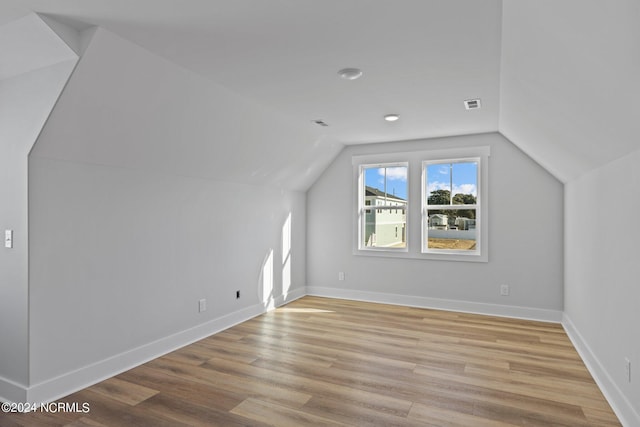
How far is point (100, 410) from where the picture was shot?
2.48 metres

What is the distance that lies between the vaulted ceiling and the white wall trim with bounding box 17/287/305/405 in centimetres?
215

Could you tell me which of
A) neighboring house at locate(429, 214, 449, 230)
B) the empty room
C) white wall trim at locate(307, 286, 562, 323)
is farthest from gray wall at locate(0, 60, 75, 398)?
neighboring house at locate(429, 214, 449, 230)

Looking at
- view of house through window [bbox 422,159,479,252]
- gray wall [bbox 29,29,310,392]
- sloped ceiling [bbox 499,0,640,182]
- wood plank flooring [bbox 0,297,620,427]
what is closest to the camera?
sloped ceiling [bbox 499,0,640,182]

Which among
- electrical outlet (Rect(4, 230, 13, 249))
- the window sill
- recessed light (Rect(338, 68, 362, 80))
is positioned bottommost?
the window sill

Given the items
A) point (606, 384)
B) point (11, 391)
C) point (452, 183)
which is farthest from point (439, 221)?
point (11, 391)

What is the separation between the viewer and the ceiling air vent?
11.6ft

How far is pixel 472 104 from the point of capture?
3646 millimetres

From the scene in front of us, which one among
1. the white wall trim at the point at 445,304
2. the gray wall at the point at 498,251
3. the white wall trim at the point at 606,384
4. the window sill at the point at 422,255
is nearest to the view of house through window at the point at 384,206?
the window sill at the point at 422,255

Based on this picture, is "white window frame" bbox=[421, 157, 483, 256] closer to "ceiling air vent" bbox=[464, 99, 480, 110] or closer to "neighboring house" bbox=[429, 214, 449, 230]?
"neighboring house" bbox=[429, 214, 449, 230]

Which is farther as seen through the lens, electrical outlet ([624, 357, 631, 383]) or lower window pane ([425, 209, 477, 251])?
lower window pane ([425, 209, 477, 251])

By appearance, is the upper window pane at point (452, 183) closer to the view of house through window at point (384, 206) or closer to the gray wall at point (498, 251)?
the gray wall at point (498, 251)

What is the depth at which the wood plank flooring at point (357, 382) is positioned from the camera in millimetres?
2412

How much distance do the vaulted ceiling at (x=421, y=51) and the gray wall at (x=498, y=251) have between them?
122cm

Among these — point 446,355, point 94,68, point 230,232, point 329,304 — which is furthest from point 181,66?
point 329,304
